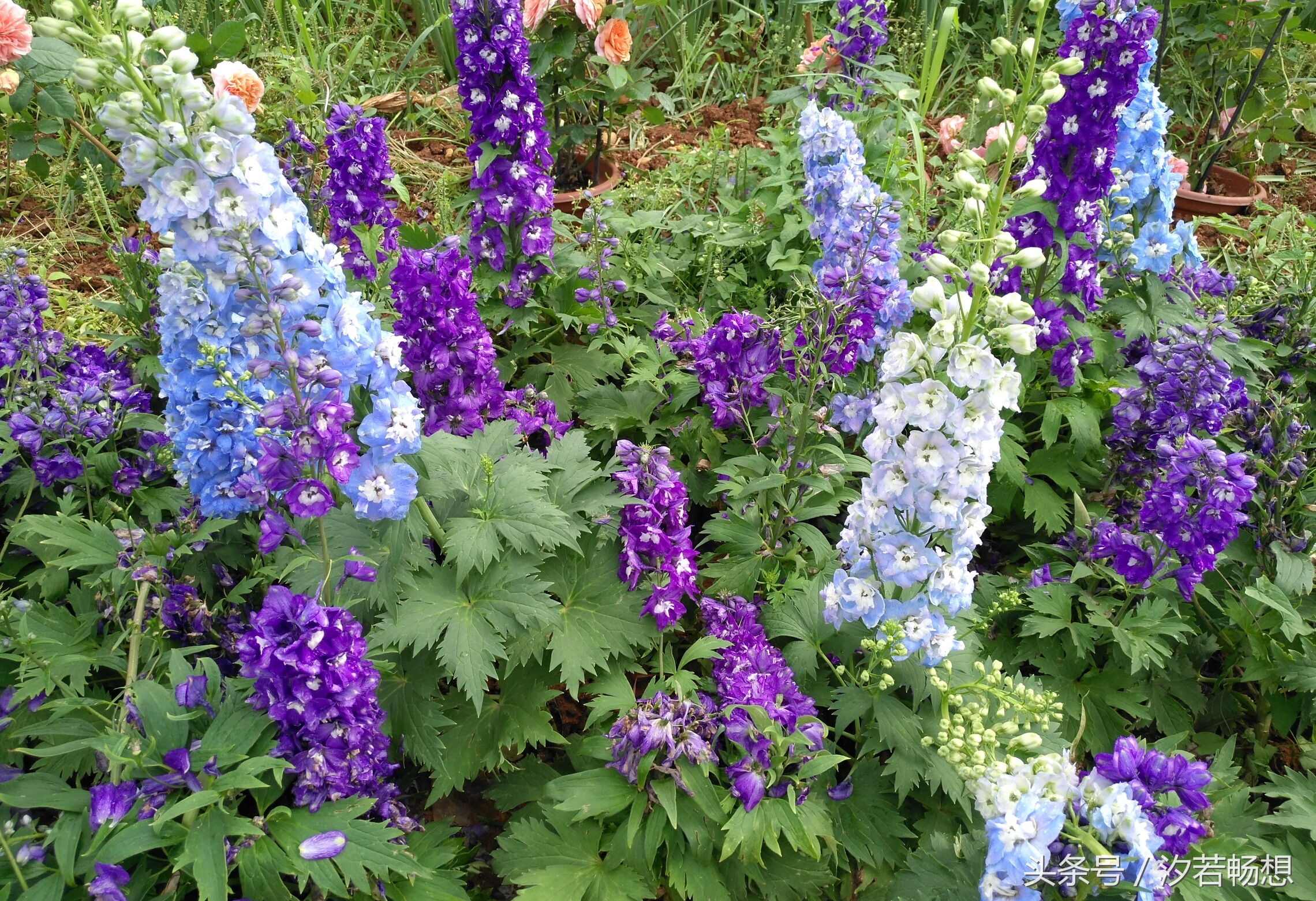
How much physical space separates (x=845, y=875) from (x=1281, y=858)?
119 cm

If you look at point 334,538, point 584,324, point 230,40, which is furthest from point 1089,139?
point 230,40

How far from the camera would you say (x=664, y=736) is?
7.16 ft

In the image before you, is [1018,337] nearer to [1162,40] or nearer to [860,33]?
[860,33]

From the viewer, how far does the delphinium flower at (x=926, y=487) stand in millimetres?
2016

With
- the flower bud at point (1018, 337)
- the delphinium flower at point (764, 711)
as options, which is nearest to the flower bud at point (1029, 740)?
the delphinium flower at point (764, 711)

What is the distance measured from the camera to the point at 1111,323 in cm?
407

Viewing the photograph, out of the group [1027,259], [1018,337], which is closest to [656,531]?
[1018,337]

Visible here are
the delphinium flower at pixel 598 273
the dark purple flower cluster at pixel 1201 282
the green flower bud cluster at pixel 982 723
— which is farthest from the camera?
the delphinium flower at pixel 598 273

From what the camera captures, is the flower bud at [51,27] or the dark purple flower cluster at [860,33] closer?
the flower bud at [51,27]

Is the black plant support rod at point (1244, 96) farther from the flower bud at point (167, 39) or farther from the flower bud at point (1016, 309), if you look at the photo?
the flower bud at point (167, 39)

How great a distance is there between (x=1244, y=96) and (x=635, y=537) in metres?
5.33

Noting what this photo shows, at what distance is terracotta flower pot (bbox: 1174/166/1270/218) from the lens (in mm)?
5387

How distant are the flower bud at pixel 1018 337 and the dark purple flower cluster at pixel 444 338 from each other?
1.67 m

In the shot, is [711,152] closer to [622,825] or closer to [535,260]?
[535,260]
